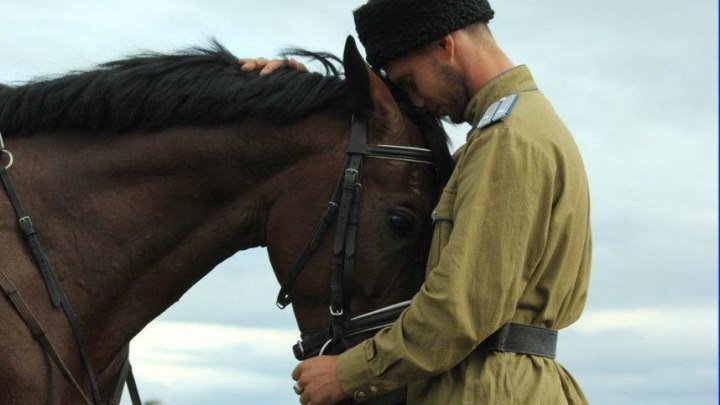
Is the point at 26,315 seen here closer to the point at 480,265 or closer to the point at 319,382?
the point at 319,382

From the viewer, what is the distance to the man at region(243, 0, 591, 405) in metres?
3.37

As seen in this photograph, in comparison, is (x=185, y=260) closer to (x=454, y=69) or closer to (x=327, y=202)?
(x=327, y=202)

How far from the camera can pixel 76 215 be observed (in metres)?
4.21

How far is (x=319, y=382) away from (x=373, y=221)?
0.78 meters

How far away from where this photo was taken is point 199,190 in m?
4.29

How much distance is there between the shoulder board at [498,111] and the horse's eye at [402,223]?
596 millimetres

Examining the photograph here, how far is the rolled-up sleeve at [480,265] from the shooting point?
11.0ft

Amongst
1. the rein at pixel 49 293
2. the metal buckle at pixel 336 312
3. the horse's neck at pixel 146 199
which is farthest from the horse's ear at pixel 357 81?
the rein at pixel 49 293

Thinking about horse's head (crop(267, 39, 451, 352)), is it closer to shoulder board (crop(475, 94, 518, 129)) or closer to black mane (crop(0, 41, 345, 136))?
black mane (crop(0, 41, 345, 136))

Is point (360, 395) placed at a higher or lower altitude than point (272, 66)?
lower

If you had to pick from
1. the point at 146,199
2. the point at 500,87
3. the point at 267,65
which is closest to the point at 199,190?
the point at 146,199

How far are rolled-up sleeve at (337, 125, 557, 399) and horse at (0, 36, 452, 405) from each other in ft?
2.27

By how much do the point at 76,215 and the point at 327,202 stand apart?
40.8 inches

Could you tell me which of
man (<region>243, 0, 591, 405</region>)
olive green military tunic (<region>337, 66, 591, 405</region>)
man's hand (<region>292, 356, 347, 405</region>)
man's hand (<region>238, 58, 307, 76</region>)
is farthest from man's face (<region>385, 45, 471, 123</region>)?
man's hand (<region>292, 356, 347, 405</region>)
